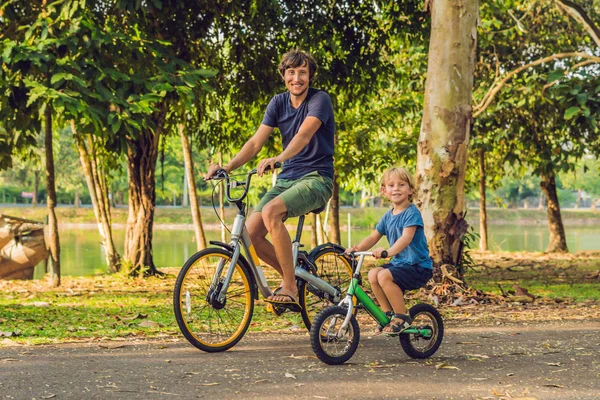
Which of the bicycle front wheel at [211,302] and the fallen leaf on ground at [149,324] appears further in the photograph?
the fallen leaf on ground at [149,324]

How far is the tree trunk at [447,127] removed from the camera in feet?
31.9

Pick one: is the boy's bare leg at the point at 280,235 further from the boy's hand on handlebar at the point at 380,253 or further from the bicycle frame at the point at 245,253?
the boy's hand on handlebar at the point at 380,253

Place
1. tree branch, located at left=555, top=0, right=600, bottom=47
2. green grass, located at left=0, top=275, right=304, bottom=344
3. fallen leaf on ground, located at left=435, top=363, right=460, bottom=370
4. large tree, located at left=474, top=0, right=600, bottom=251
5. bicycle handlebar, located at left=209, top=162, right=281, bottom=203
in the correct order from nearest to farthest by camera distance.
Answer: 1. fallen leaf on ground, located at left=435, top=363, right=460, bottom=370
2. bicycle handlebar, located at left=209, top=162, right=281, bottom=203
3. green grass, located at left=0, top=275, right=304, bottom=344
4. tree branch, located at left=555, top=0, right=600, bottom=47
5. large tree, located at left=474, top=0, right=600, bottom=251

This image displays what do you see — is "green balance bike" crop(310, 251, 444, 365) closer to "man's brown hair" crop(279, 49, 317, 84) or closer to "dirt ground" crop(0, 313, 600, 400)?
"dirt ground" crop(0, 313, 600, 400)

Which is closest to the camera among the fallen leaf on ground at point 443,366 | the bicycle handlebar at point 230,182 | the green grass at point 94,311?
the fallen leaf on ground at point 443,366

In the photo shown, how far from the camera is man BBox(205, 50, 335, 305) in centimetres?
573

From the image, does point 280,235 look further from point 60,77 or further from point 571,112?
point 571,112

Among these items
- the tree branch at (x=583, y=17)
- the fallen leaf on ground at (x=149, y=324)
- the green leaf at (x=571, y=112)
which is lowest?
the fallen leaf on ground at (x=149, y=324)

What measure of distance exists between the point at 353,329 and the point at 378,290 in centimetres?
36

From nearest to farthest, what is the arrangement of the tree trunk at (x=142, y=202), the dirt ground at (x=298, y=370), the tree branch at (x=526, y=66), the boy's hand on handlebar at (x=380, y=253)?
the dirt ground at (x=298, y=370), the boy's hand on handlebar at (x=380, y=253), the tree branch at (x=526, y=66), the tree trunk at (x=142, y=202)

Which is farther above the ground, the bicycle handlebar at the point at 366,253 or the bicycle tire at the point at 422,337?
the bicycle handlebar at the point at 366,253

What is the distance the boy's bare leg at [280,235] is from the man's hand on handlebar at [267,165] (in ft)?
0.88

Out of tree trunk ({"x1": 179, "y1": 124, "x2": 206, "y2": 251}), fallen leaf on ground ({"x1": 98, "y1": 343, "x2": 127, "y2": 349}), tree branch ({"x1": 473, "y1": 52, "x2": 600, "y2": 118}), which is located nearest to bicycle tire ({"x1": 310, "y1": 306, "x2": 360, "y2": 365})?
fallen leaf on ground ({"x1": 98, "y1": 343, "x2": 127, "y2": 349})

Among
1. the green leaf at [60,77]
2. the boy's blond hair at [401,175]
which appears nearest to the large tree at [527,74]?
the green leaf at [60,77]
